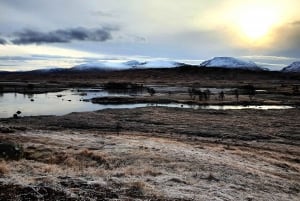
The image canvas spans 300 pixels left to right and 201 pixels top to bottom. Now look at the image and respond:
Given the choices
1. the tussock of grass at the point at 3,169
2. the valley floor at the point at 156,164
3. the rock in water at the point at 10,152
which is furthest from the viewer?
the rock in water at the point at 10,152

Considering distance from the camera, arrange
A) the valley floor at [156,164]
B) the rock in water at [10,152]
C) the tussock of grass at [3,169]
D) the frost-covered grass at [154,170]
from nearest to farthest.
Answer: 1. the valley floor at [156,164]
2. the frost-covered grass at [154,170]
3. the tussock of grass at [3,169]
4. the rock in water at [10,152]

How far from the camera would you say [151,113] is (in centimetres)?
4575

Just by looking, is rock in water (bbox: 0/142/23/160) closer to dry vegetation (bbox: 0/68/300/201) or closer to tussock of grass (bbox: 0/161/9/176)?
dry vegetation (bbox: 0/68/300/201)

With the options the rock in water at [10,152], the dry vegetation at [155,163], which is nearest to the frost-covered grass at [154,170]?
the dry vegetation at [155,163]

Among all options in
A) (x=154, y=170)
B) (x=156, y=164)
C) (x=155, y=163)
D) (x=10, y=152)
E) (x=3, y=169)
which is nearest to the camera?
(x=3, y=169)

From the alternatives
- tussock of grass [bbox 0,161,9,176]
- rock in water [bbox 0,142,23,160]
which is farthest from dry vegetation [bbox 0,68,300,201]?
rock in water [bbox 0,142,23,160]

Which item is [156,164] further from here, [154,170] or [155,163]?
[154,170]

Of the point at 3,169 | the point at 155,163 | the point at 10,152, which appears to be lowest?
the point at 155,163

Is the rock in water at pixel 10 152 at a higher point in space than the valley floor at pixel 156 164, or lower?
higher

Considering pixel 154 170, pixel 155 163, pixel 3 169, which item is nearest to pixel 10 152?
pixel 3 169

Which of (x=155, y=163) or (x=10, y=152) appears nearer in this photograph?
(x=155, y=163)

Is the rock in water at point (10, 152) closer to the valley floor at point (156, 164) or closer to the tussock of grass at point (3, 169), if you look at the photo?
the valley floor at point (156, 164)

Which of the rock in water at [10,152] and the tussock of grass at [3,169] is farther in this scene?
the rock in water at [10,152]

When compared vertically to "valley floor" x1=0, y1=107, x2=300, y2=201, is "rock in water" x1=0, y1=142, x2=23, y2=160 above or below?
above
